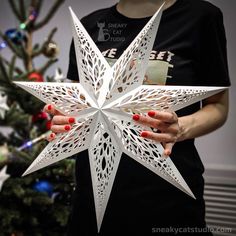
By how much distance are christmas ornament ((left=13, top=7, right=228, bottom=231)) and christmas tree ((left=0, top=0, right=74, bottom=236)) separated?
3.43ft

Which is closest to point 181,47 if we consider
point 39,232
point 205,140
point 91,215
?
point 91,215

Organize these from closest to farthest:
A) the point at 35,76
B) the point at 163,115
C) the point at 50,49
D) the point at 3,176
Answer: the point at 163,115 → the point at 3,176 → the point at 35,76 → the point at 50,49

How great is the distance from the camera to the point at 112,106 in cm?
63

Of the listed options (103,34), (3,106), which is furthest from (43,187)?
(103,34)

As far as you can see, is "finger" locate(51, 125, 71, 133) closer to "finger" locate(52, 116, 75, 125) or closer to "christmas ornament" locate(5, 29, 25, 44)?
"finger" locate(52, 116, 75, 125)

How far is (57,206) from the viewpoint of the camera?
5.96 feet

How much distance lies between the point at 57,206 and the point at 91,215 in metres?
1.03

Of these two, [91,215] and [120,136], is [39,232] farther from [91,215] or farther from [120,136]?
[120,136]

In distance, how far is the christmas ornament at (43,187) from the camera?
1.74 m

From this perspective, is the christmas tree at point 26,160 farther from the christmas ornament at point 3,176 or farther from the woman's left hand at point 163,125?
the woman's left hand at point 163,125

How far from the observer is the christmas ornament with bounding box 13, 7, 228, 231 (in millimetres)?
632

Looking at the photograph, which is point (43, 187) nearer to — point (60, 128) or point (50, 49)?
point (50, 49)

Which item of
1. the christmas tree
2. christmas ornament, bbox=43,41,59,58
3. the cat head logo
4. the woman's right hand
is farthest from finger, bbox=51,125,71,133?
christmas ornament, bbox=43,41,59,58

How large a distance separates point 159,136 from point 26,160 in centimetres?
120
